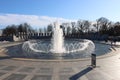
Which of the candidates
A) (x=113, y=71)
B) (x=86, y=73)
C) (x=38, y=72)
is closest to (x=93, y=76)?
(x=86, y=73)

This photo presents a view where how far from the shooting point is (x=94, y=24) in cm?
11438

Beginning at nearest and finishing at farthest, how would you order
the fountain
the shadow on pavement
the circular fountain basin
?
the shadow on pavement
the circular fountain basin
the fountain

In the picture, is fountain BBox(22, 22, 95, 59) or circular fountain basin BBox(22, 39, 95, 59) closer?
circular fountain basin BBox(22, 39, 95, 59)

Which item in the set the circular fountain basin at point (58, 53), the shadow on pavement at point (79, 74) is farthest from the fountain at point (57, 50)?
the shadow on pavement at point (79, 74)

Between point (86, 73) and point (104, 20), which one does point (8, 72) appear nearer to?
point (86, 73)

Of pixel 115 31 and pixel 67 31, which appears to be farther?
pixel 67 31

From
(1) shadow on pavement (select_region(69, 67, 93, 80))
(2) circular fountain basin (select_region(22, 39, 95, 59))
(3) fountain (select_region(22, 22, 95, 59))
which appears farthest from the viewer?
(3) fountain (select_region(22, 22, 95, 59))

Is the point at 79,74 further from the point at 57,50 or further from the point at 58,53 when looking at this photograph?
the point at 57,50

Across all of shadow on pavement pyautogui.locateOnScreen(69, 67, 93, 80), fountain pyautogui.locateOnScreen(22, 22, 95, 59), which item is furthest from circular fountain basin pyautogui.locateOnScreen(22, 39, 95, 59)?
shadow on pavement pyautogui.locateOnScreen(69, 67, 93, 80)

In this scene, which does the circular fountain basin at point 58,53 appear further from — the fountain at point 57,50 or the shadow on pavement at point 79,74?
the shadow on pavement at point 79,74

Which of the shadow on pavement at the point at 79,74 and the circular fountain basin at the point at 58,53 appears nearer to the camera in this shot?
the shadow on pavement at the point at 79,74

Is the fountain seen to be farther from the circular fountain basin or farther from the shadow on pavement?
the shadow on pavement

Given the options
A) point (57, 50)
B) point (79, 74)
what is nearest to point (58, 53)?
point (57, 50)

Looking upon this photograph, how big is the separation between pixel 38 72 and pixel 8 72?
222cm
